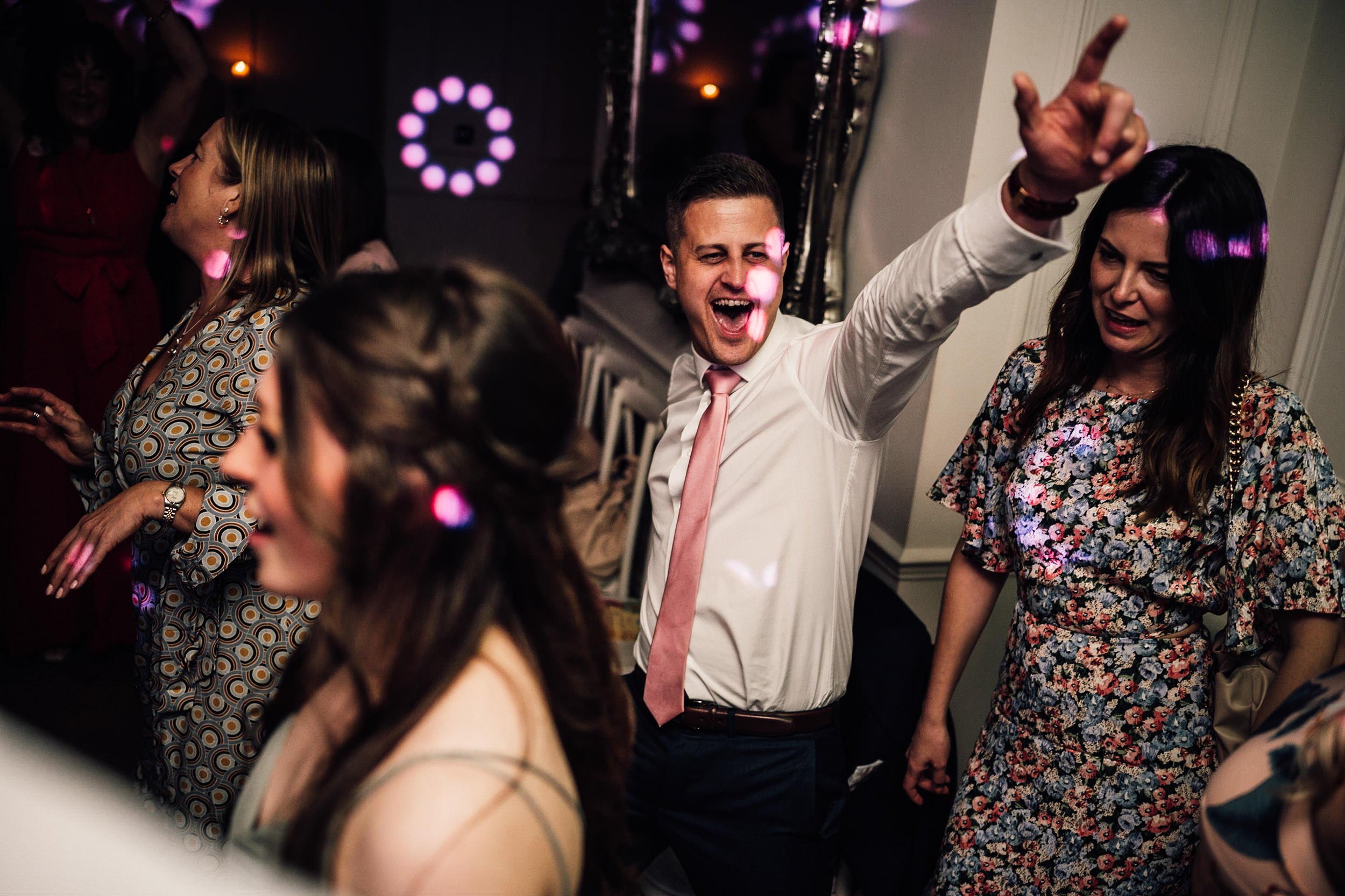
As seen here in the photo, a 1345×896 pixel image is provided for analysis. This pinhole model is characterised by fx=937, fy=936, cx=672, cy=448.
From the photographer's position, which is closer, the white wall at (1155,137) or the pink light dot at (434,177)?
the white wall at (1155,137)

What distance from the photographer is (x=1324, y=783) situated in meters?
0.64

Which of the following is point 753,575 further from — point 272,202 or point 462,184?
point 462,184

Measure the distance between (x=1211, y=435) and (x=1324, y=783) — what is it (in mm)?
700

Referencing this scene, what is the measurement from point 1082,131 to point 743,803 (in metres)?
1.02

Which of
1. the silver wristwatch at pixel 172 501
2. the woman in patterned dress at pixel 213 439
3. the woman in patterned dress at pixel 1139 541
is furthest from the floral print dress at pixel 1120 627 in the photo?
the silver wristwatch at pixel 172 501

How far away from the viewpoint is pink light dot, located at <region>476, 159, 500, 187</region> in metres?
5.10

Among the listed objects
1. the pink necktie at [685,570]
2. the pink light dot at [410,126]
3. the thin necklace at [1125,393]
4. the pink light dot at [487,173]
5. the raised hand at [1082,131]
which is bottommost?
the pink necktie at [685,570]

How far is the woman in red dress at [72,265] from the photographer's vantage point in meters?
2.53

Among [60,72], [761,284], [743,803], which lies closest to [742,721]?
[743,803]

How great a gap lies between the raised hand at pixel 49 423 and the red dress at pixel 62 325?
116cm

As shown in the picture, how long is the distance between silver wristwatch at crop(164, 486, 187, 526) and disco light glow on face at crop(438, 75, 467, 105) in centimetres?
402

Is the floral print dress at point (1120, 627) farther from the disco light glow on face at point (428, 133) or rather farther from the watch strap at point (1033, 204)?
the disco light glow on face at point (428, 133)

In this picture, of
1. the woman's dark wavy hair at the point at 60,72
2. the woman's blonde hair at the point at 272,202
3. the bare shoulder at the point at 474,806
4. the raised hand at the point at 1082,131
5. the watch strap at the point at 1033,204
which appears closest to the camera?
the bare shoulder at the point at 474,806

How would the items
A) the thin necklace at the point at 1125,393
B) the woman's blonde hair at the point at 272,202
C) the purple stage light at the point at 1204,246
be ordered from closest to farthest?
the purple stage light at the point at 1204,246
the thin necklace at the point at 1125,393
the woman's blonde hair at the point at 272,202
